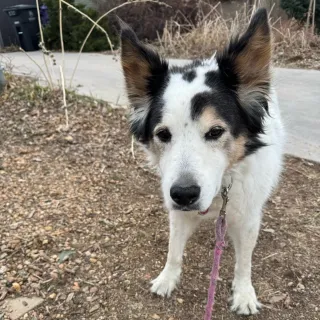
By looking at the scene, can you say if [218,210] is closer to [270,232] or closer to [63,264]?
[270,232]

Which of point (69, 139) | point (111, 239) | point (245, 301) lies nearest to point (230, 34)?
point (69, 139)

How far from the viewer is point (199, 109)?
2156mm

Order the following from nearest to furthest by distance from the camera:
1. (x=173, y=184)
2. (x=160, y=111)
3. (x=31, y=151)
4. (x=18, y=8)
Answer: (x=173, y=184), (x=160, y=111), (x=31, y=151), (x=18, y=8)

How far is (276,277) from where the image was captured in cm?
286

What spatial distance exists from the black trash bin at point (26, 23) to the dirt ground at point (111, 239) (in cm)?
994

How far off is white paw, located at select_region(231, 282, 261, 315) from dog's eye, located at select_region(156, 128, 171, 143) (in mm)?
1170

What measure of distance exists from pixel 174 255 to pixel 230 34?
5.86 meters

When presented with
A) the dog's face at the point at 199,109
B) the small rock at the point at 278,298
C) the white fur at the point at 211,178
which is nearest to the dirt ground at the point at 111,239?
the small rock at the point at 278,298

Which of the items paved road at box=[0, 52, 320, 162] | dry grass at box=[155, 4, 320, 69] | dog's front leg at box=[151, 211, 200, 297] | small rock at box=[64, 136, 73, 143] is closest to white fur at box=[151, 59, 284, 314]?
dog's front leg at box=[151, 211, 200, 297]

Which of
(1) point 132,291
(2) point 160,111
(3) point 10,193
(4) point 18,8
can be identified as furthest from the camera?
(4) point 18,8

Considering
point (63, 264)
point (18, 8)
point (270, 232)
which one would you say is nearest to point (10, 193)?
point (63, 264)

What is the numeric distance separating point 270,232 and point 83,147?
2307mm

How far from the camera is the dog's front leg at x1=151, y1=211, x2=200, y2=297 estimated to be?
9.02 ft

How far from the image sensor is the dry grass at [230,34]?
7.80 metres
